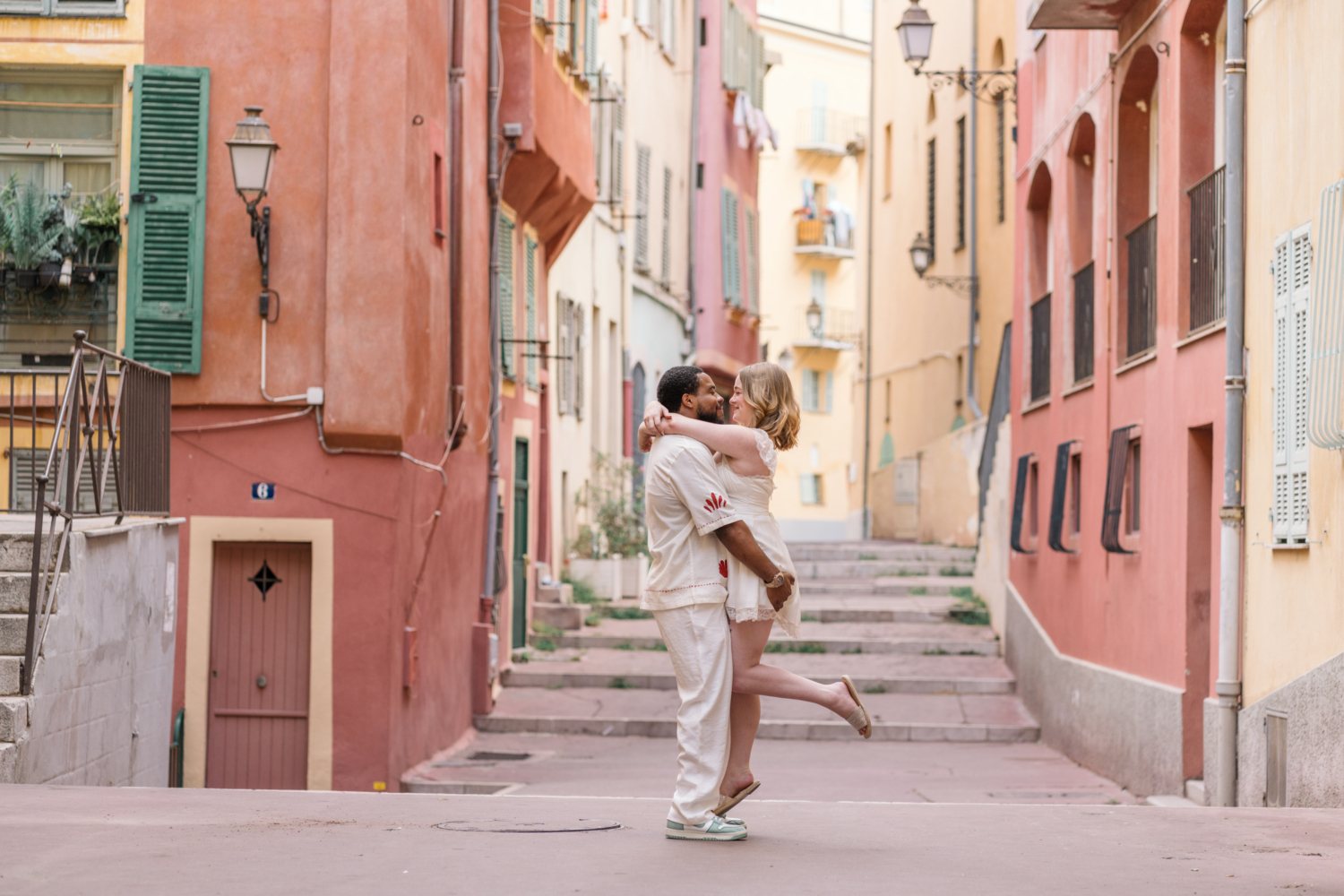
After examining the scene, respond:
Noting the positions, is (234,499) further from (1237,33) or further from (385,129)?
(1237,33)

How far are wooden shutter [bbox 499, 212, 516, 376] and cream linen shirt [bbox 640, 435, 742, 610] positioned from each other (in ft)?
36.8

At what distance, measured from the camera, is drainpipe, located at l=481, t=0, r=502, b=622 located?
1662 cm

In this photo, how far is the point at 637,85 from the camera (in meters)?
28.0

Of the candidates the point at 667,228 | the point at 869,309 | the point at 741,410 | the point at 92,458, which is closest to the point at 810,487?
the point at 869,309

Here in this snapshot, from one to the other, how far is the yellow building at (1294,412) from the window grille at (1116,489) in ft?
9.77

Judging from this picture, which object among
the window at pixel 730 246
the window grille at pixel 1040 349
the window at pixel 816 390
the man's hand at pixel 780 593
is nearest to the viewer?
the man's hand at pixel 780 593

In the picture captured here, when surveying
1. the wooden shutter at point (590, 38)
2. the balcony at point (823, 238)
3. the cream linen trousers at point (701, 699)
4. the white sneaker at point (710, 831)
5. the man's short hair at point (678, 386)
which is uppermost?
the balcony at point (823, 238)

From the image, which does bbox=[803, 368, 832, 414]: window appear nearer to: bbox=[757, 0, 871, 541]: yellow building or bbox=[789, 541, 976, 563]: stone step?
bbox=[757, 0, 871, 541]: yellow building

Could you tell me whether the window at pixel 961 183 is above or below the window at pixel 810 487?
above

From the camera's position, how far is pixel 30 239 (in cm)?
1380

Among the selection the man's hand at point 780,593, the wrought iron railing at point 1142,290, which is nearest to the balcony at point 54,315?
the wrought iron railing at point 1142,290

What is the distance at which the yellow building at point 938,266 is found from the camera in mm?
28078

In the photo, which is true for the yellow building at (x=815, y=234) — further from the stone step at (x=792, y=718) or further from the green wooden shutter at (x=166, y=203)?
the green wooden shutter at (x=166, y=203)

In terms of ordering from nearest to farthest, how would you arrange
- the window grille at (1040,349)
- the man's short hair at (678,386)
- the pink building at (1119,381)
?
the man's short hair at (678,386)
the pink building at (1119,381)
the window grille at (1040,349)
